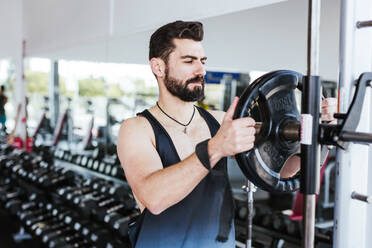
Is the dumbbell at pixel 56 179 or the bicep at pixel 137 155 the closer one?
the bicep at pixel 137 155

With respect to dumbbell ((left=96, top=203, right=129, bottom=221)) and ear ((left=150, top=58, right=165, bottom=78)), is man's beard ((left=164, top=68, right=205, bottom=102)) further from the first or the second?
dumbbell ((left=96, top=203, right=129, bottom=221))

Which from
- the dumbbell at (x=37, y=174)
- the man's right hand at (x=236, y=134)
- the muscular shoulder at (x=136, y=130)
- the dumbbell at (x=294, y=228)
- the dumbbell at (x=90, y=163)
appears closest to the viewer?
the man's right hand at (x=236, y=134)

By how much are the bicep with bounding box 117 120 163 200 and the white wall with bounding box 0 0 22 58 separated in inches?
200

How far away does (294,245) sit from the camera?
2330mm

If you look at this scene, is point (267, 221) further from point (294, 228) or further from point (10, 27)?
point (10, 27)

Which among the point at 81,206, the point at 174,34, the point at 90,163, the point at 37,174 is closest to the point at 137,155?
the point at 174,34

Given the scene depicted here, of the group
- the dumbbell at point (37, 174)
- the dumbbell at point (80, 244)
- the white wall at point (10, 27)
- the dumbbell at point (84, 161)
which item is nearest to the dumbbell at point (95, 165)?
the dumbbell at point (84, 161)

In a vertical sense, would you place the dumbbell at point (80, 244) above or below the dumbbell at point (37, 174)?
below

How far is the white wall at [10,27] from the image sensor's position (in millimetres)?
5852

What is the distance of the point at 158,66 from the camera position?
151cm

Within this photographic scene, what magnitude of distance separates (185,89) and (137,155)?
0.29 m

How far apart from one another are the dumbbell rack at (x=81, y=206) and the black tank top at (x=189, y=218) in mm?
1373

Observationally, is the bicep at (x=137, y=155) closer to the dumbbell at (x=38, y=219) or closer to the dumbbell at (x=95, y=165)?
the dumbbell at (x=95, y=165)

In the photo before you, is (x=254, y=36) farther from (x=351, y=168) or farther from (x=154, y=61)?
(x=351, y=168)
